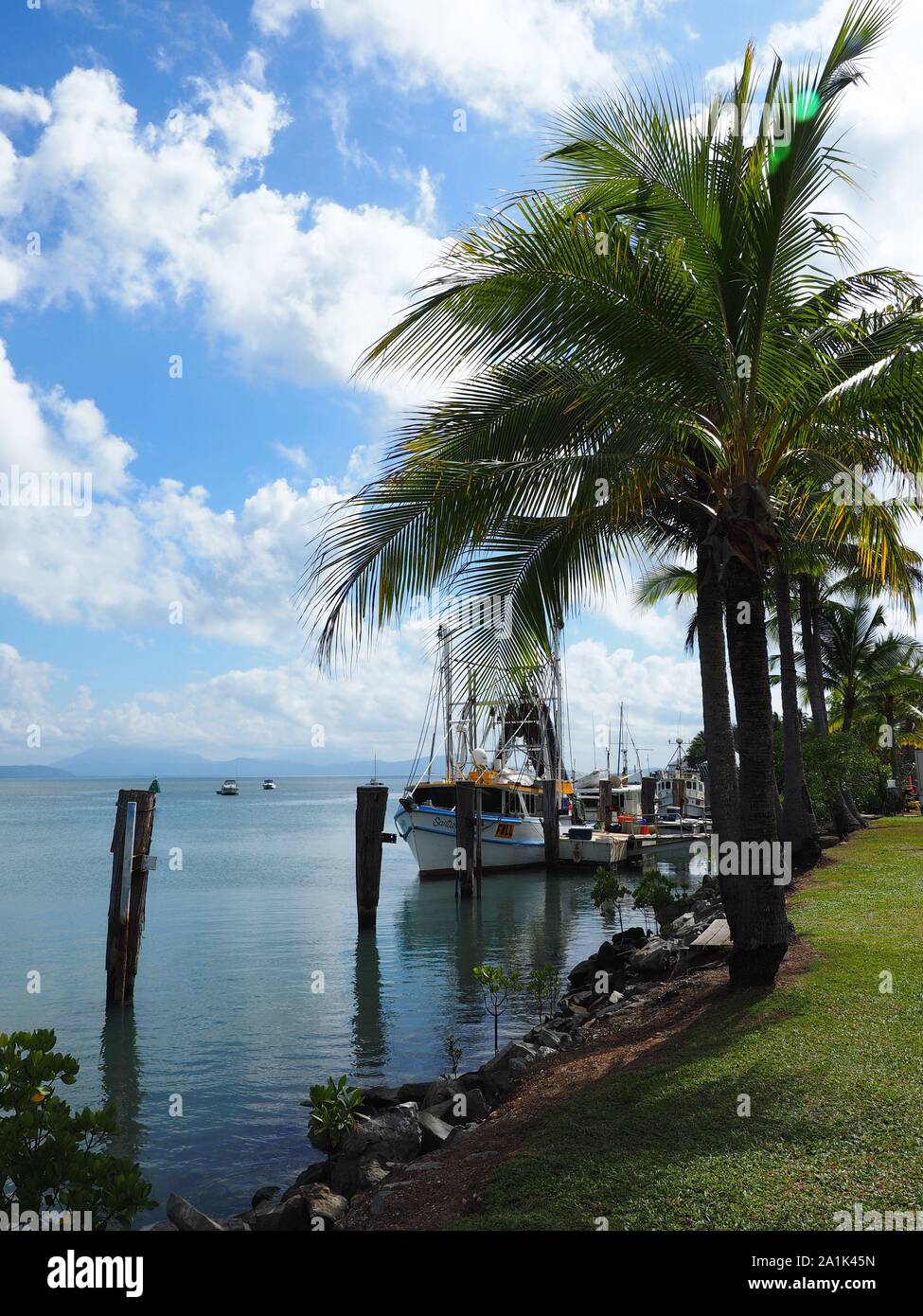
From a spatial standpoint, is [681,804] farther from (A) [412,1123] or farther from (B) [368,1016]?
(A) [412,1123]

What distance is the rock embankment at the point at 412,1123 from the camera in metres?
6.58

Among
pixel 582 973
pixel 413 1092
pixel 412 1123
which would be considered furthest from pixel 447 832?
pixel 412 1123

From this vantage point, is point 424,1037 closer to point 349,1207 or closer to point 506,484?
point 349,1207

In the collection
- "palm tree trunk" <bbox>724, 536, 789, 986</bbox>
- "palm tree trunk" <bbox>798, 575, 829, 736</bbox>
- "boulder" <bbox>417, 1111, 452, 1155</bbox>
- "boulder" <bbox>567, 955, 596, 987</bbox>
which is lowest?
"boulder" <bbox>567, 955, 596, 987</bbox>

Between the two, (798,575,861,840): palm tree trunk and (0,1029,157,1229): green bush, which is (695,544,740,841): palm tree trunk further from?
(798,575,861,840): palm tree trunk

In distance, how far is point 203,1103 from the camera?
1091 centimetres

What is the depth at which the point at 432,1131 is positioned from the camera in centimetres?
814

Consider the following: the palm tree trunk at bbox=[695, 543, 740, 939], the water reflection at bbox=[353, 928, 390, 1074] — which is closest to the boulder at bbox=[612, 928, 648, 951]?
the water reflection at bbox=[353, 928, 390, 1074]

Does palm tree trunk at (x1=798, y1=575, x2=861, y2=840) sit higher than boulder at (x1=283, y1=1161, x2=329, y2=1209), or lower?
higher

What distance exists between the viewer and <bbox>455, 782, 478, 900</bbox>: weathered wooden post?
2958 centimetres

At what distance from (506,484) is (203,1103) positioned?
8.05m

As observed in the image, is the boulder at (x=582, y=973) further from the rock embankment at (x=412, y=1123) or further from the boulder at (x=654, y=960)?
the rock embankment at (x=412, y=1123)

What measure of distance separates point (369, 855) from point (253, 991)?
21.8 ft
